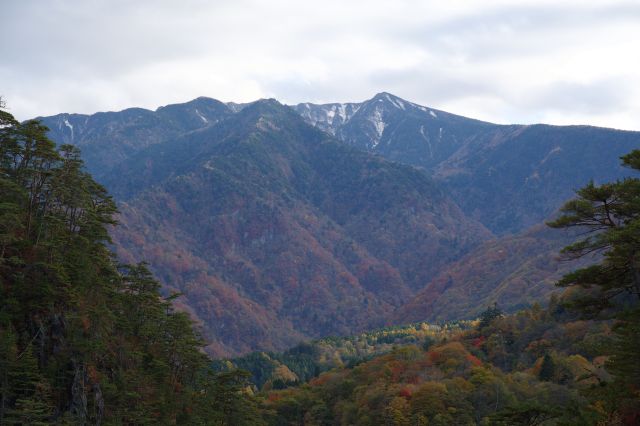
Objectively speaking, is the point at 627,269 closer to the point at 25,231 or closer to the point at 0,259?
the point at 0,259

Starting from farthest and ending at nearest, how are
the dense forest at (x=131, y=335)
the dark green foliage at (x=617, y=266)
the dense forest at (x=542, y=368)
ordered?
the dense forest at (x=131, y=335)
the dense forest at (x=542, y=368)
the dark green foliage at (x=617, y=266)

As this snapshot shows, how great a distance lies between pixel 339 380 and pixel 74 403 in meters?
85.6

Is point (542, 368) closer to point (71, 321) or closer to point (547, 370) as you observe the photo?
point (547, 370)

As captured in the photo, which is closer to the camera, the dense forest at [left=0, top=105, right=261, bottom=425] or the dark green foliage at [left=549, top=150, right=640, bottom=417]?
the dark green foliage at [left=549, top=150, right=640, bottom=417]

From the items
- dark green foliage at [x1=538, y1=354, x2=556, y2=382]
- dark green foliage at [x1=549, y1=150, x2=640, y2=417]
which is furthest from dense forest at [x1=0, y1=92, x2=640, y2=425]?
dark green foliage at [x1=538, y1=354, x2=556, y2=382]

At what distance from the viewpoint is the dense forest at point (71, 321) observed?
5100cm

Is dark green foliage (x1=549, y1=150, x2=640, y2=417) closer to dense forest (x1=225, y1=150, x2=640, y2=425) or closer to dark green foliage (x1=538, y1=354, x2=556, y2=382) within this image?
dense forest (x1=225, y1=150, x2=640, y2=425)

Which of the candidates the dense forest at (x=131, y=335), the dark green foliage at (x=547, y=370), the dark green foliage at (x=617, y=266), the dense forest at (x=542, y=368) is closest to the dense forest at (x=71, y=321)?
the dense forest at (x=131, y=335)

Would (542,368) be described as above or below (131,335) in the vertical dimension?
below

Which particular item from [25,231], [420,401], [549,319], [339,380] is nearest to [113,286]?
[25,231]

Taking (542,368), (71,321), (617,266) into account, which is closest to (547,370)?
(542,368)

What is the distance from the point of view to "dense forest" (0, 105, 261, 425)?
51.0m

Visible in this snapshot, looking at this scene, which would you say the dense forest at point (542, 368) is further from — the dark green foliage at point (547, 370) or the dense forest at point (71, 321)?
the dense forest at point (71, 321)

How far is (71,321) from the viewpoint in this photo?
5541cm
